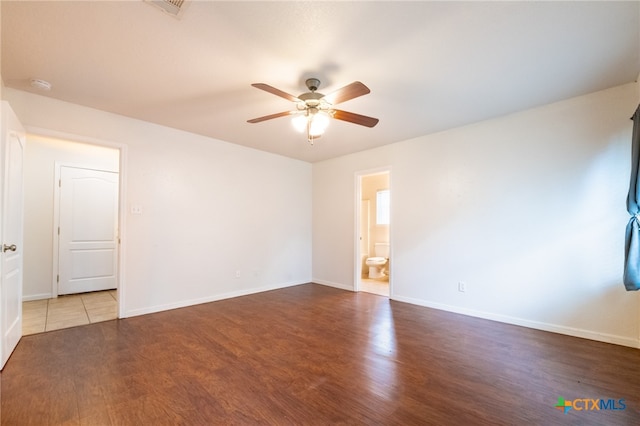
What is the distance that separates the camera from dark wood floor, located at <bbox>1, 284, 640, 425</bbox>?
1698mm

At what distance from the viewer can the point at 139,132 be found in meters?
3.60

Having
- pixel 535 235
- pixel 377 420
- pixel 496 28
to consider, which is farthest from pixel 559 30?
pixel 377 420

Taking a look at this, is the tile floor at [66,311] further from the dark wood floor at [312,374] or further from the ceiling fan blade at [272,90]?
the ceiling fan blade at [272,90]

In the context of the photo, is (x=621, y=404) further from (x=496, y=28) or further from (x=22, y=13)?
(x=22, y=13)

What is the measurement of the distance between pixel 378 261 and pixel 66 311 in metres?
5.30

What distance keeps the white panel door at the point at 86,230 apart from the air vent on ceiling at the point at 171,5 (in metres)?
4.09

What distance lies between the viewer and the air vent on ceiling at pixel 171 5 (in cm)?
168

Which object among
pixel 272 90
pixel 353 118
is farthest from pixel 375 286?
pixel 272 90

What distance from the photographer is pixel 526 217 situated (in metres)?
3.20

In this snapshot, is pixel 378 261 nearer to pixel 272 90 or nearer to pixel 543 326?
pixel 543 326

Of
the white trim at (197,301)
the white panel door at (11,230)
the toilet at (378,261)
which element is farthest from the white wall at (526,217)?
the white panel door at (11,230)

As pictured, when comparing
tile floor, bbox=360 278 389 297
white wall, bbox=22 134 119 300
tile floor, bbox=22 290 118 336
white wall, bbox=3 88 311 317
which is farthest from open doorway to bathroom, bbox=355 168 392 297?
white wall, bbox=22 134 119 300

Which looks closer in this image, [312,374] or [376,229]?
[312,374]

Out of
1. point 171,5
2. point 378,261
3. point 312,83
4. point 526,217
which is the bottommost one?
point 378,261
